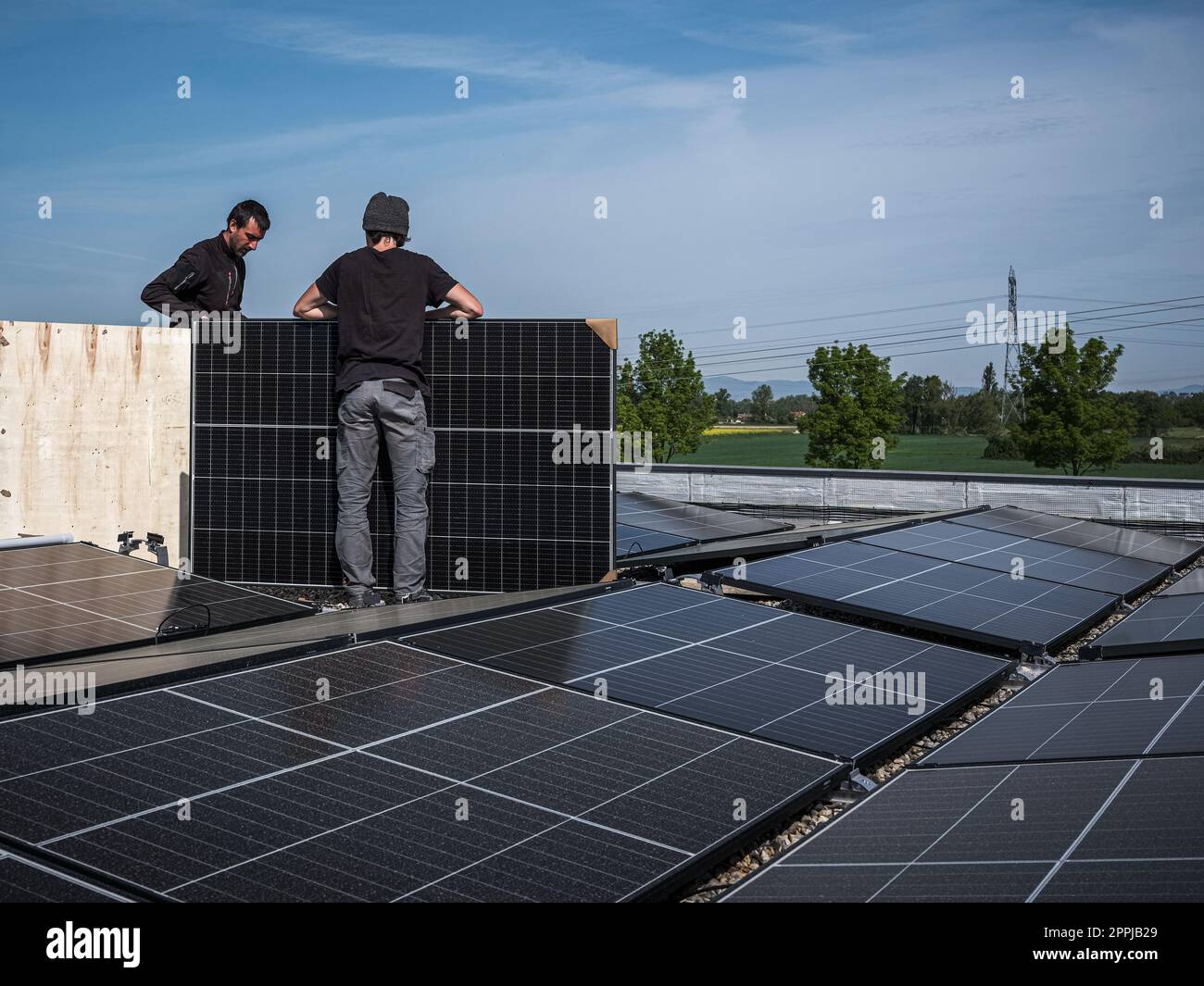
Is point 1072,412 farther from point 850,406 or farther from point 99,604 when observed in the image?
point 99,604

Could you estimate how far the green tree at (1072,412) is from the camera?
316ft

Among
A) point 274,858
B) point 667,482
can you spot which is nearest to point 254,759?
point 274,858

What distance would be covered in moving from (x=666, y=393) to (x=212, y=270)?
111600 mm

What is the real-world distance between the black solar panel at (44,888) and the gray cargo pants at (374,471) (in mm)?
5835

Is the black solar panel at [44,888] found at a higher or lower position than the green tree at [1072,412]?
lower

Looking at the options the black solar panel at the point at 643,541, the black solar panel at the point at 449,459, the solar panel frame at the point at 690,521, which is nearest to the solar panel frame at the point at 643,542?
the black solar panel at the point at 643,541

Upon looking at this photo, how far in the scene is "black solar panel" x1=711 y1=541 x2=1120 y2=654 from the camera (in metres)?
7.98

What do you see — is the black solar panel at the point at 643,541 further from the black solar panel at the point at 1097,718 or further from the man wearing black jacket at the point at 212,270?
the black solar panel at the point at 1097,718

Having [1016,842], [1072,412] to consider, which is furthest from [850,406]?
[1016,842]
